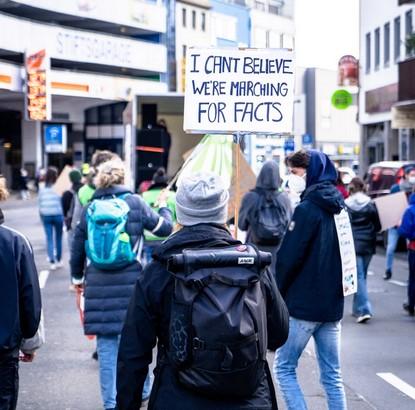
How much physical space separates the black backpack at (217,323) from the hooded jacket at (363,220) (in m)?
7.85

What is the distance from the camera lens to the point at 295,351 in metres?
5.72

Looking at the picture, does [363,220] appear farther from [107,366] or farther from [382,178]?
[382,178]

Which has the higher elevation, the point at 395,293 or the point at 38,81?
the point at 38,81

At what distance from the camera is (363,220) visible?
1127 centimetres

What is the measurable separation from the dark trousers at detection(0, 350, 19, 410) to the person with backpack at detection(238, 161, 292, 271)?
528 centimetres

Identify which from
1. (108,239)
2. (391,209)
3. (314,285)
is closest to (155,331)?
(314,285)

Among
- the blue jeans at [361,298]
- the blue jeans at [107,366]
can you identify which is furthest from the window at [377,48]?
the blue jeans at [107,366]

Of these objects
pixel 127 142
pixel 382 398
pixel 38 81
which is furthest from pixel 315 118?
pixel 382 398

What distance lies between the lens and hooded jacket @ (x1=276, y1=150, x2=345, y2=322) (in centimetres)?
563

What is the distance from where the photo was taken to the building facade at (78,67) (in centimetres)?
5397

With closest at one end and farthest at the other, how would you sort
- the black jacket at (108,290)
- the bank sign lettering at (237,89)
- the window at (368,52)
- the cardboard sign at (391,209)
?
1. the bank sign lettering at (237,89)
2. the black jacket at (108,290)
3. the cardboard sign at (391,209)
4. the window at (368,52)

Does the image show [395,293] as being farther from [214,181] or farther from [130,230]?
[214,181]

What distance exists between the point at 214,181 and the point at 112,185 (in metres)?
2.77

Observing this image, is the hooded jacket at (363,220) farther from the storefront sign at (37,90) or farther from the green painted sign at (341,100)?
the storefront sign at (37,90)
